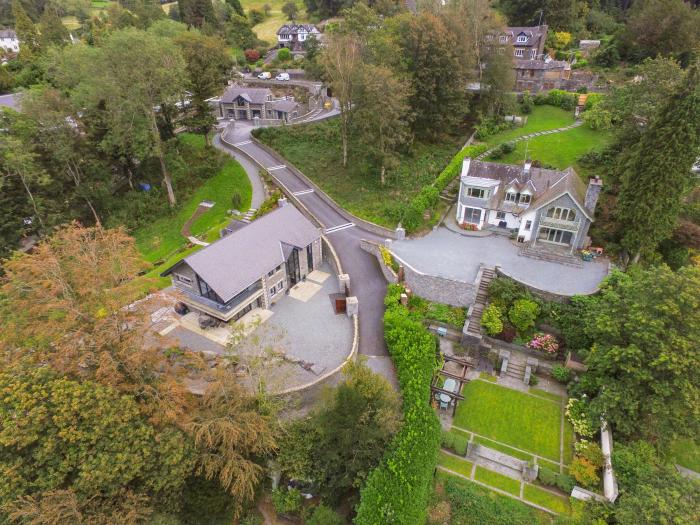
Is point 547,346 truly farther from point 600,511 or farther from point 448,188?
point 448,188

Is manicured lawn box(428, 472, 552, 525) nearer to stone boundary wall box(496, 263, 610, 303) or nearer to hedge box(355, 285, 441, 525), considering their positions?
hedge box(355, 285, 441, 525)

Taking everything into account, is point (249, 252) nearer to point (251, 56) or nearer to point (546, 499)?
point (546, 499)

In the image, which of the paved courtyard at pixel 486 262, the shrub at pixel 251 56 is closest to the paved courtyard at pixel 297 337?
the paved courtyard at pixel 486 262

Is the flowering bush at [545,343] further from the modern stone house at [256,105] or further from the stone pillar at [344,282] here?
the modern stone house at [256,105]

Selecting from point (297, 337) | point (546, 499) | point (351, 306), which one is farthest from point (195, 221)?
point (546, 499)

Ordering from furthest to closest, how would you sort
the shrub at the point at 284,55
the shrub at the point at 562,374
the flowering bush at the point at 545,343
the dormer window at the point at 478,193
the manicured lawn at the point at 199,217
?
the shrub at the point at 284,55 → the manicured lawn at the point at 199,217 → the dormer window at the point at 478,193 → the flowering bush at the point at 545,343 → the shrub at the point at 562,374

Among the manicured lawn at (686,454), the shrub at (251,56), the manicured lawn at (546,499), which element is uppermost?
the shrub at (251,56)

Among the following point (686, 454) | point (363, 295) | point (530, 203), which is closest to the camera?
point (686, 454)
